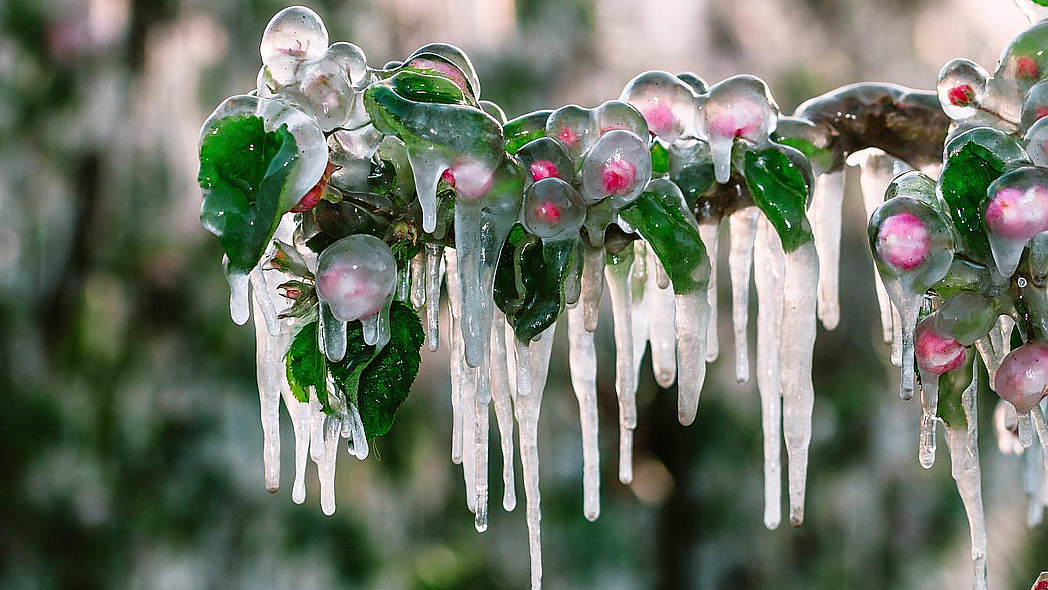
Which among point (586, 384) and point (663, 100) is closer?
point (663, 100)

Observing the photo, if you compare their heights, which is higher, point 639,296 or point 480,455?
point 639,296

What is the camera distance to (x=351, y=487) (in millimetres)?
1868

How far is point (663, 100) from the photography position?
50 cm

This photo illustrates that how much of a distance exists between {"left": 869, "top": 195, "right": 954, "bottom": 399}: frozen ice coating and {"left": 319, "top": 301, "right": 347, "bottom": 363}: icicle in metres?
0.23

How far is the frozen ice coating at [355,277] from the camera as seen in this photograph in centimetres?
45

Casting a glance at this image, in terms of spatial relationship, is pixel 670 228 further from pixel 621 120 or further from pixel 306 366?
pixel 306 366

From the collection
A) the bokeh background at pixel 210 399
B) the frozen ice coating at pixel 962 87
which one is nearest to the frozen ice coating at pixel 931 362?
the frozen ice coating at pixel 962 87

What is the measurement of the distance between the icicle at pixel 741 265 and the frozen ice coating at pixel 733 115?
0.25ft

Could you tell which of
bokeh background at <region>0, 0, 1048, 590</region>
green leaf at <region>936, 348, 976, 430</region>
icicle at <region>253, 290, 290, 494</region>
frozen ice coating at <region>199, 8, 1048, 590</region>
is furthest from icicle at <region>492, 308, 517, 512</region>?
bokeh background at <region>0, 0, 1048, 590</region>

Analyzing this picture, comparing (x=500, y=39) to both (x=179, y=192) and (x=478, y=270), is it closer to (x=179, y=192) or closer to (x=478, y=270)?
(x=179, y=192)

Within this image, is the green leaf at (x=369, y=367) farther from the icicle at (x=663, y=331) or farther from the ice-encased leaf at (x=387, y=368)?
the icicle at (x=663, y=331)

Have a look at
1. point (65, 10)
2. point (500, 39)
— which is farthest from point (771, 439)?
point (65, 10)

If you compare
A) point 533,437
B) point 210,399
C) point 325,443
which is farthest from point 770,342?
point 210,399

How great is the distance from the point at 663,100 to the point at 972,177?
5.5 inches
